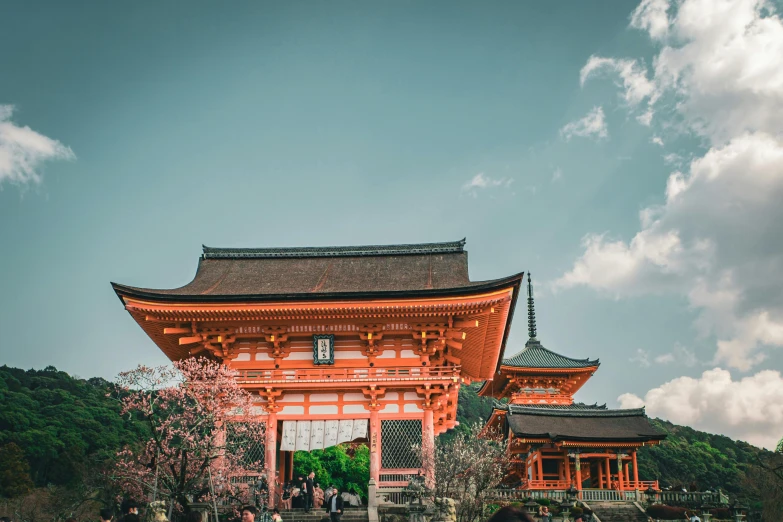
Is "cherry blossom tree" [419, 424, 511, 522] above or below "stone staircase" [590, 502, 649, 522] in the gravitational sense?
above

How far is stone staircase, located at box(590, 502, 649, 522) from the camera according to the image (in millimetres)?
29922

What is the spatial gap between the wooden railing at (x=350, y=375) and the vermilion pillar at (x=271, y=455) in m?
1.33

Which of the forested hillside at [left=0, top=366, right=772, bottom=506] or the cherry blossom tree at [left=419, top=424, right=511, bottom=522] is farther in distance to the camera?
the forested hillside at [left=0, top=366, right=772, bottom=506]

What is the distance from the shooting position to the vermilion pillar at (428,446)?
19.9 metres

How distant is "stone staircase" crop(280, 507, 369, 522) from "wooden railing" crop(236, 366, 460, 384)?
409cm

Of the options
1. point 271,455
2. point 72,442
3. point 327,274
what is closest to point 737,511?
point 271,455

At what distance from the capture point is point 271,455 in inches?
851

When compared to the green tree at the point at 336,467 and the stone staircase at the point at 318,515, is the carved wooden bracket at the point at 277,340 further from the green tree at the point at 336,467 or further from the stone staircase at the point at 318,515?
the green tree at the point at 336,467

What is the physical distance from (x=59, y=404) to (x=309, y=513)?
5768cm

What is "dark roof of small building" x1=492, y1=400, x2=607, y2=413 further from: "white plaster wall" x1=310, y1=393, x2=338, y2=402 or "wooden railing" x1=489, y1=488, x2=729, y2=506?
"white plaster wall" x1=310, y1=393, x2=338, y2=402

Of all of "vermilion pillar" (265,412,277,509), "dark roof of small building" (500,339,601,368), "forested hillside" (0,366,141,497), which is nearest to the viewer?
"vermilion pillar" (265,412,277,509)

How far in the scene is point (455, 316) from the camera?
74.8 ft

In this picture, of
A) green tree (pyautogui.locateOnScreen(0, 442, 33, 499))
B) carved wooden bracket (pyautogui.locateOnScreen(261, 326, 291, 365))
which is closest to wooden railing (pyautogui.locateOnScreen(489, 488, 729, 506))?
carved wooden bracket (pyautogui.locateOnScreen(261, 326, 291, 365))

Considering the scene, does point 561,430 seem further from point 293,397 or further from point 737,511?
point 293,397
